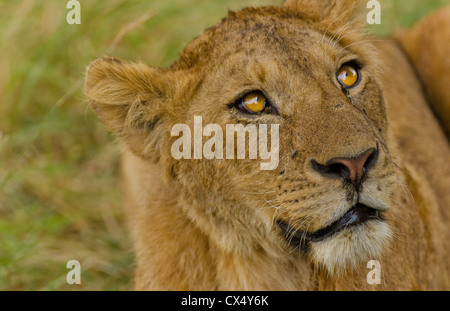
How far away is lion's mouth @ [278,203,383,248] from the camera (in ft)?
8.60

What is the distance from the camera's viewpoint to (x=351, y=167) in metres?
2.49

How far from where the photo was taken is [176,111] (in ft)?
10.2

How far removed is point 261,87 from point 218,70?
9.8 inches

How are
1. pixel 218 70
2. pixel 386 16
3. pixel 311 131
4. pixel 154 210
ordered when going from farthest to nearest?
1. pixel 386 16
2. pixel 154 210
3. pixel 218 70
4. pixel 311 131

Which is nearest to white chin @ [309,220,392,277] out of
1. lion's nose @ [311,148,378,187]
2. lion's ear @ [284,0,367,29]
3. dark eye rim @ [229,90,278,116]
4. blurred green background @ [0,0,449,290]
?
lion's nose @ [311,148,378,187]

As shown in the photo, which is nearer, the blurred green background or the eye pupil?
the eye pupil

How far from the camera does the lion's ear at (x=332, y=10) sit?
336 cm

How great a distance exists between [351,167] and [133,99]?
Result: 1.11m

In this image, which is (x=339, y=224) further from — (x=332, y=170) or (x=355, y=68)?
(x=355, y=68)

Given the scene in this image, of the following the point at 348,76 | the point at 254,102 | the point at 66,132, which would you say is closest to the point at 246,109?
the point at 254,102

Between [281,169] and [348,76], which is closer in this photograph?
[281,169]

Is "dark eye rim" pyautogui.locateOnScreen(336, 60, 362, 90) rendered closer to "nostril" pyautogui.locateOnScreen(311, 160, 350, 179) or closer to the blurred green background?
"nostril" pyautogui.locateOnScreen(311, 160, 350, 179)

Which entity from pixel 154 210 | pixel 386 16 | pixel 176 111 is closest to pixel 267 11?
pixel 176 111

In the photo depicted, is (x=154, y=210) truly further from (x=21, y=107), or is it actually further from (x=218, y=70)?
(x=21, y=107)
